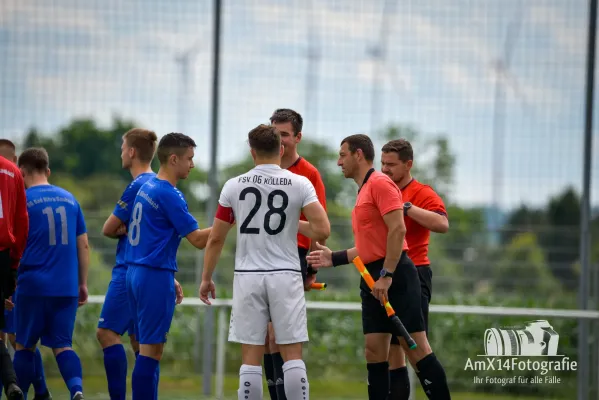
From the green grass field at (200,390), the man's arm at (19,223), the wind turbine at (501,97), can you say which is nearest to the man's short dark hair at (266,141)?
the man's arm at (19,223)

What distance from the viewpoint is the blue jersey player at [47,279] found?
22.8 feet

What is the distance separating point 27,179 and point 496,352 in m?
4.07

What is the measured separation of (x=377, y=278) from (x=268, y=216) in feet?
3.11

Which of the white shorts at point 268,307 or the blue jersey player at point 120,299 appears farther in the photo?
the blue jersey player at point 120,299

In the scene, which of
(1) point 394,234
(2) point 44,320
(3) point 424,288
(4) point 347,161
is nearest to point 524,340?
(3) point 424,288

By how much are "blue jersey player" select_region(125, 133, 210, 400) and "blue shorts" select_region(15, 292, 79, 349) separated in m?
0.91

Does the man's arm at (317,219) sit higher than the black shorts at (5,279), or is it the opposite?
the man's arm at (317,219)

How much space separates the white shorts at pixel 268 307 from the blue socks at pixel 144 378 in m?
0.72

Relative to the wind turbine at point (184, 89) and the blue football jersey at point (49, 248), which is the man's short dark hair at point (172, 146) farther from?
the wind turbine at point (184, 89)

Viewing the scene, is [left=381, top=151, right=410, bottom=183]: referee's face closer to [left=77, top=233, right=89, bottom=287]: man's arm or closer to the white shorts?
the white shorts

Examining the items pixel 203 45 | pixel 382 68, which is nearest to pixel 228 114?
pixel 203 45

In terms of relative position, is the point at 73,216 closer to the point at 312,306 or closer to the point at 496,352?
the point at 312,306

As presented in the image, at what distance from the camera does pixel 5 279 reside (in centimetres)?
656

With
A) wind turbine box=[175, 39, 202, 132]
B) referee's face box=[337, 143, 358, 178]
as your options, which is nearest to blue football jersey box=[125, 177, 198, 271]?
referee's face box=[337, 143, 358, 178]
